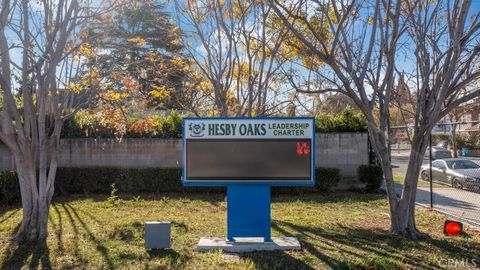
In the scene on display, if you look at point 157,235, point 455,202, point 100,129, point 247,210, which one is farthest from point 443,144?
point 157,235

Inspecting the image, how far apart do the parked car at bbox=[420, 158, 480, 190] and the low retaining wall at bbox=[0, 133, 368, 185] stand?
4.36m

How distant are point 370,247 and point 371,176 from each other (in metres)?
8.77

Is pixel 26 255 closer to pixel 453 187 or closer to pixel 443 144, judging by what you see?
pixel 453 187

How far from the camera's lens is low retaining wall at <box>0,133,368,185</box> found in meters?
16.1

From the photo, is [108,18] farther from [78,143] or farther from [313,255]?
[78,143]

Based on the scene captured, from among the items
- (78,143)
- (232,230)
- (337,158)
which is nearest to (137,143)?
(78,143)

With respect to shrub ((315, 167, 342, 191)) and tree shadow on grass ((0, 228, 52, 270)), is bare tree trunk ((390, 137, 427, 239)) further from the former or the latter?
shrub ((315, 167, 342, 191))

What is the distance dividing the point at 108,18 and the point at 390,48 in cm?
577

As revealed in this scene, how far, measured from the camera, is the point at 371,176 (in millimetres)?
15555

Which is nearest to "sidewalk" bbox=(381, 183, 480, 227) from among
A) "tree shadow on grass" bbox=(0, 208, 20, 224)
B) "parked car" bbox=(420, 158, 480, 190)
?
"parked car" bbox=(420, 158, 480, 190)

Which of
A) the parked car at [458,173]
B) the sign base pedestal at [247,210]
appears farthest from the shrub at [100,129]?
the parked car at [458,173]

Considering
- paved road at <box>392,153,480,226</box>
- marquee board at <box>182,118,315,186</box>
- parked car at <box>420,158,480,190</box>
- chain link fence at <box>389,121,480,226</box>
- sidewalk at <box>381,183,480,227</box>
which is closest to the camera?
marquee board at <box>182,118,315,186</box>

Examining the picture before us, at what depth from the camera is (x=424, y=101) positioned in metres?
7.84

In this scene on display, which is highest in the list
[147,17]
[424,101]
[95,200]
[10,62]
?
[147,17]
